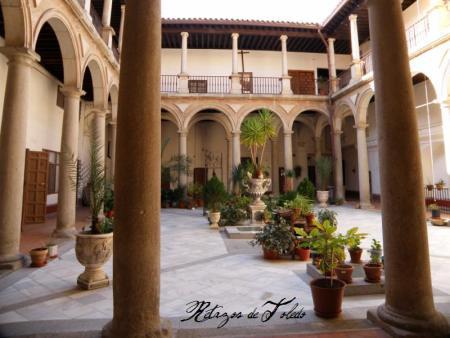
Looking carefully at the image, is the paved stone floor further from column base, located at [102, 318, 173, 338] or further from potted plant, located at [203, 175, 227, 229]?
potted plant, located at [203, 175, 227, 229]

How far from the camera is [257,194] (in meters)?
8.78

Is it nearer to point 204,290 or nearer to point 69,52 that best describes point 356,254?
point 204,290

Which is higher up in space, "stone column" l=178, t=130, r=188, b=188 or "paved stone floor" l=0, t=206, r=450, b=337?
"stone column" l=178, t=130, r=188, b=188

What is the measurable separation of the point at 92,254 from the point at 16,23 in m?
4.20

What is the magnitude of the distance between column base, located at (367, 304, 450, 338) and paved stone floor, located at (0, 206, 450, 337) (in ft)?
0.48

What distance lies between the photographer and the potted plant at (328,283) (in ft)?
9.35

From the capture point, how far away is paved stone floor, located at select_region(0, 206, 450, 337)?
9.27 ft

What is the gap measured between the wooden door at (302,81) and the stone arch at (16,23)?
1531 cm

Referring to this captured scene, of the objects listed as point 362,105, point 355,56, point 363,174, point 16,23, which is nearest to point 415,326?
point 16,23

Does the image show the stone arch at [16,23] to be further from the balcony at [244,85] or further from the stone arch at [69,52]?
the balcony at [244,85]

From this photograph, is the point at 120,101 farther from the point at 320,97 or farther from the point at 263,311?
the point at 320,97

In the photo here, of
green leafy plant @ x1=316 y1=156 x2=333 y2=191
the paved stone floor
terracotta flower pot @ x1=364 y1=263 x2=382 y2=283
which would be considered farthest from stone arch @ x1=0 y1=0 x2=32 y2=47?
green leafy plant @ x1=316 y1=156 x2=333 y2=191

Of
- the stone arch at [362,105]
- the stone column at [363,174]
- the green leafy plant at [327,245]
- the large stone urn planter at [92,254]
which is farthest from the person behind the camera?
the stone column at [363,174]

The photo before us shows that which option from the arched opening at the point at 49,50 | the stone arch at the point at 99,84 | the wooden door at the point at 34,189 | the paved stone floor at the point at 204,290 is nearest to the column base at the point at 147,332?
the paved stone floor at the point at 204,290
